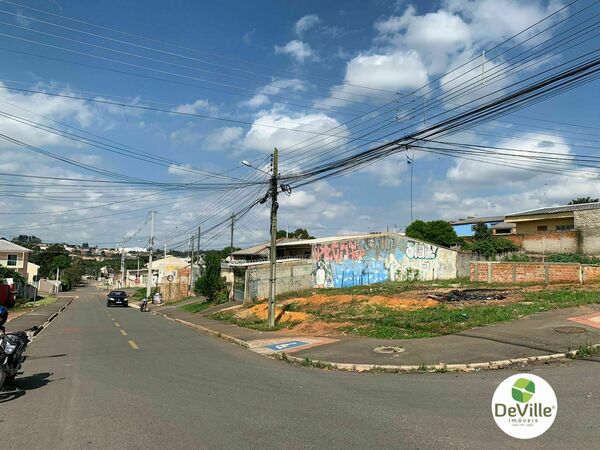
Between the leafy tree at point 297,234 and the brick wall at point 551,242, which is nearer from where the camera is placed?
the brick wall at point 551,242

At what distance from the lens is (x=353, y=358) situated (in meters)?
11.7

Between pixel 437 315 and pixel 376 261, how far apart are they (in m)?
21.4

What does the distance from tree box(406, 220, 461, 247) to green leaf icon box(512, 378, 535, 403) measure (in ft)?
181

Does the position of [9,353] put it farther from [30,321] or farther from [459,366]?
[30,321]

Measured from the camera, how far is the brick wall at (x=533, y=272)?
23.7m

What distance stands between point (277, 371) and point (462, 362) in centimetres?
394

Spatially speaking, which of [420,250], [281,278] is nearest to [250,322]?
[281,278]

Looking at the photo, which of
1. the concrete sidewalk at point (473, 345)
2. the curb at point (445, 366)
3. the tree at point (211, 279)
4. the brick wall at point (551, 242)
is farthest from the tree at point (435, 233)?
the curb at point (445, 366)

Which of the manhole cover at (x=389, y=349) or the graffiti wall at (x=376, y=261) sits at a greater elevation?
the graffiti wall at (x=376, y=261)

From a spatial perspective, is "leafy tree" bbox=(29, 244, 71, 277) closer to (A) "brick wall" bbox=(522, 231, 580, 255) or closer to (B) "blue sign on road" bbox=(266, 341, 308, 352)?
(A) "brick wall" bbox=(522, 231, 580, 255)

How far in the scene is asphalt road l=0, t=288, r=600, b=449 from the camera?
5668 millimetres

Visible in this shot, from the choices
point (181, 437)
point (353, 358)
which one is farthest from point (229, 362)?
point (181, 437)

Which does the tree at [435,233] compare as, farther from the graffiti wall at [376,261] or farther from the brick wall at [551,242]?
the graffiti wall at [376,261]

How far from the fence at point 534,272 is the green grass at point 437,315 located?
3.97 m
